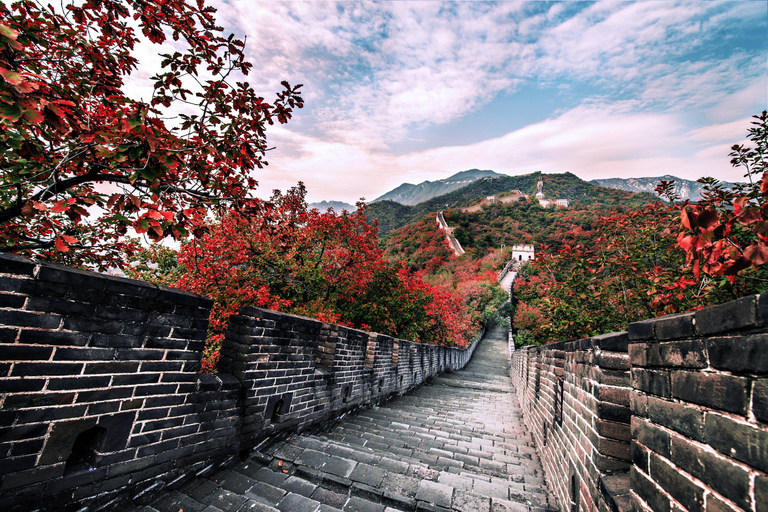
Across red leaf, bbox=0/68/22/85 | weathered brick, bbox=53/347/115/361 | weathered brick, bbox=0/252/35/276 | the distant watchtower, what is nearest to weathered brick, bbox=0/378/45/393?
weathered brick, bbox=53/347/115/361

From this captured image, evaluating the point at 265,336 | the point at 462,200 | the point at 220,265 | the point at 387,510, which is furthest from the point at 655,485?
the point at 462,200

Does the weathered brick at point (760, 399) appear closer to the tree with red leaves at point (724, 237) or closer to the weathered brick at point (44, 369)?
the tree with red leaves at point (724, 237)

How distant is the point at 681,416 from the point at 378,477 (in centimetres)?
230

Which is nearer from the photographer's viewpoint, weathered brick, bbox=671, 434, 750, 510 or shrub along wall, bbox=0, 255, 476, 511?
weathered brick, bbox=671, 434, 750, 510

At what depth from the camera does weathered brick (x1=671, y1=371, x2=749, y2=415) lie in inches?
33.3

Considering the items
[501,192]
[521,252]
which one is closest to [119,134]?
[521,252]

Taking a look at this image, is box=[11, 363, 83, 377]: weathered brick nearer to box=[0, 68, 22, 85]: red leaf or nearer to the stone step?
box=[0, 68, 22, 85]: red leaf

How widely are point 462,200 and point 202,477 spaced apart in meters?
98.5

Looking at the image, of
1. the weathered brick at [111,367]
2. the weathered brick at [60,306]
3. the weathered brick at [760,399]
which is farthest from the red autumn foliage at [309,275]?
the weathered brick at [760,399]

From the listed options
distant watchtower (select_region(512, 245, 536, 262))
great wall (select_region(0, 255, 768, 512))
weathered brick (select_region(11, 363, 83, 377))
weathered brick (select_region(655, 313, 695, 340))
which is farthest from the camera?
distant watchtower (select_region(512, 245, 536, 262))

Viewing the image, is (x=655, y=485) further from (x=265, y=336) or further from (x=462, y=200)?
(x=462, y=200)

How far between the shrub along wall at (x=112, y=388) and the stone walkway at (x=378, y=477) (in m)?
0.29

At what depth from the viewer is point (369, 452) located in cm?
330

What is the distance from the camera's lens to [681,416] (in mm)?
1097
